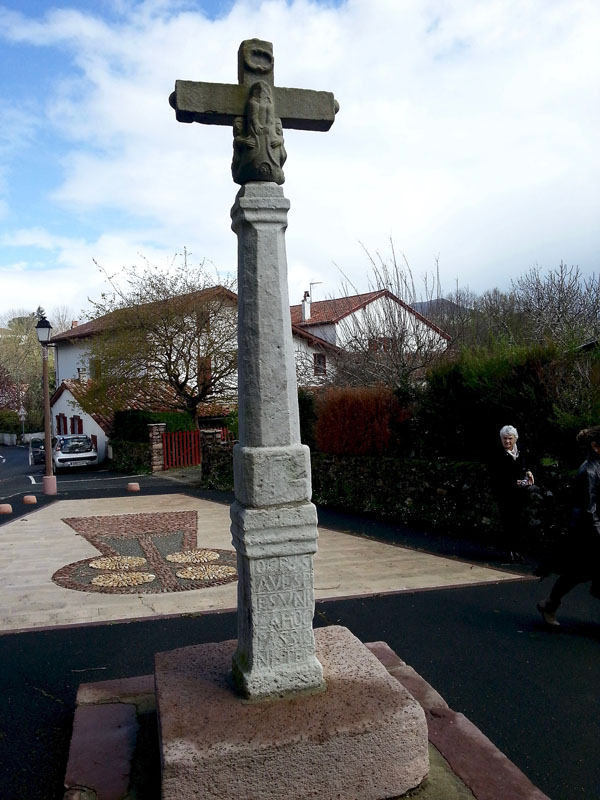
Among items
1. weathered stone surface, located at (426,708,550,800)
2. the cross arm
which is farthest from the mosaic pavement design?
the cross arm

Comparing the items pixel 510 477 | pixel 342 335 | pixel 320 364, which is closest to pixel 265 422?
pixel 510 477

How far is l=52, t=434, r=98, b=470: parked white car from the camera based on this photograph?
27.8 meters

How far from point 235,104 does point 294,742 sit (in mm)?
3240

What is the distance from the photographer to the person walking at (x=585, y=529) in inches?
208

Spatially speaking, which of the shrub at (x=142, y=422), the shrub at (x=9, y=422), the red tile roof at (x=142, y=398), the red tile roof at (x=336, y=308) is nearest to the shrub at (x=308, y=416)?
the red tile roof at (x=336, y=308)

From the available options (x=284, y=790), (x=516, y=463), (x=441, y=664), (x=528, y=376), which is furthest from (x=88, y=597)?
(x=528, y=376)

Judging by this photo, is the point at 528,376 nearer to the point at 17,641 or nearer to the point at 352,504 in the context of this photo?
the point at 352,504

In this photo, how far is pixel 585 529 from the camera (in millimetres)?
5312

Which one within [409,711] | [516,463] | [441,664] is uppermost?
[516,463]

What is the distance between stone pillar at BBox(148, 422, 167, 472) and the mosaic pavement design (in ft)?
40.6

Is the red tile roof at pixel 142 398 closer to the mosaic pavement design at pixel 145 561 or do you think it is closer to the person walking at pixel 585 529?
the mosaic pavement design at pixel 145 561

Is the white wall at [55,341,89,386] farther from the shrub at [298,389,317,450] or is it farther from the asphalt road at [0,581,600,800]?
the asphalt road at [0,581,600,800]

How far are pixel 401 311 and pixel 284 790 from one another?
49.1 feet

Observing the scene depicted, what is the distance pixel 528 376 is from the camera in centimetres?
938
